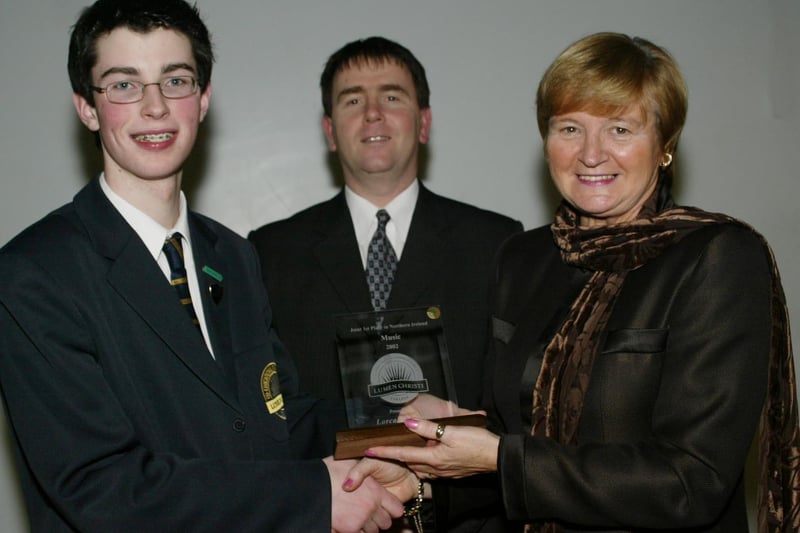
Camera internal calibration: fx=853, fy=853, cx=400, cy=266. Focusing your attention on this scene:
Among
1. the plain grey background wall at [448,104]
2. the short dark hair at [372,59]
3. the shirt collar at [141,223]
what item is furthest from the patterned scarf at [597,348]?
the plain grey background wall at [448,104]

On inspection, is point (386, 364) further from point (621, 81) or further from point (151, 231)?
point (621, 81)

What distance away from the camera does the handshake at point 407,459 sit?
2.21m

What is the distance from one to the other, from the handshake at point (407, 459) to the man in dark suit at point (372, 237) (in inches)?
21.2

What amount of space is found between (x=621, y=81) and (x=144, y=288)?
1.33 meters

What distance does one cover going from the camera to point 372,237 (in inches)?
127

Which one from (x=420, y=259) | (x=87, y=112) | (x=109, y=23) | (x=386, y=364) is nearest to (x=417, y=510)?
(x=386, y=364)

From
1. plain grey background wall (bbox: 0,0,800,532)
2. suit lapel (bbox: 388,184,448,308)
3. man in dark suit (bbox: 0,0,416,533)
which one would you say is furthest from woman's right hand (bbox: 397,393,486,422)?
plain grey background wall (bbox: 0,0,800,532)

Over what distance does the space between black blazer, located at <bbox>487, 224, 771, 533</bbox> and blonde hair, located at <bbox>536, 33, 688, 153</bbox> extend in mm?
337

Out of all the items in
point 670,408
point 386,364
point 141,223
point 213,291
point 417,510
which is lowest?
point 417,510

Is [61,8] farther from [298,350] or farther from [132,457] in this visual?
[132,457]

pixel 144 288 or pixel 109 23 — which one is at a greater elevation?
pixel 109 23

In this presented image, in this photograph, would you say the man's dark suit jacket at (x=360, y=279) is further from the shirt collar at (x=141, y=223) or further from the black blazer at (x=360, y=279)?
the shirt collar at (x=141, y=223)

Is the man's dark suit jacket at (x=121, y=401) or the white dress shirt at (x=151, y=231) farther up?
the white dress shirt at (x=151, y=231)

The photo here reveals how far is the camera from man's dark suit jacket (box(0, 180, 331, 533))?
6.56 feet
